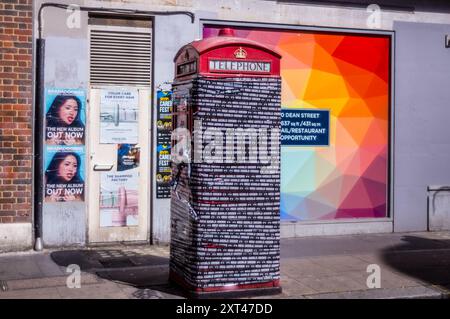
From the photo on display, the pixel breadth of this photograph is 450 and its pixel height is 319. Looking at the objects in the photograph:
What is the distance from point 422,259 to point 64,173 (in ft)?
17.7

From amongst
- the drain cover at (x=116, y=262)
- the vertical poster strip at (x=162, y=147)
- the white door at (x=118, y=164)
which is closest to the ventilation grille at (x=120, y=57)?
the white door at (x=118, y=164)

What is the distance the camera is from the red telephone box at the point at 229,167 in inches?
276

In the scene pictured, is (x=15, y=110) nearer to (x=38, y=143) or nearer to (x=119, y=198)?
(x=38, y=143)

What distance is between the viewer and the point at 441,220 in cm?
1190

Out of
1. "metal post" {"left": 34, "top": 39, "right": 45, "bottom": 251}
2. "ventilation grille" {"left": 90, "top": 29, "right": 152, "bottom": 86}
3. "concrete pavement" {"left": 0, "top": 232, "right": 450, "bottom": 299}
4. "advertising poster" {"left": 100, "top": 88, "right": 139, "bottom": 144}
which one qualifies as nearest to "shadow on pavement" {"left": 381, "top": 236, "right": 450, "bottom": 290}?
"concrete pavement" {"left": 0, "top": 232, "right": 450, "bottom": 299}

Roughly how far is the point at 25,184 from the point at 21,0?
2665 millimetres

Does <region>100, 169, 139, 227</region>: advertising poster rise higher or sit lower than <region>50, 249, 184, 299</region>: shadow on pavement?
higher

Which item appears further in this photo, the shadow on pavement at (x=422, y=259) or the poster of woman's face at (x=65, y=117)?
the poster of woman's face at (x=65, y=117)

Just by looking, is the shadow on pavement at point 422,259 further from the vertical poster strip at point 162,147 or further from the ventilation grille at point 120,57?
the ventilation grille at point 120,57

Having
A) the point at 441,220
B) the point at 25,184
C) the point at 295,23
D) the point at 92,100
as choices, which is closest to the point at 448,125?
the point at 441,220

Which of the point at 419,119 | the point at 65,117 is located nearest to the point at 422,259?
the point at 419,119

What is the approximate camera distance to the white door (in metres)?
9.98

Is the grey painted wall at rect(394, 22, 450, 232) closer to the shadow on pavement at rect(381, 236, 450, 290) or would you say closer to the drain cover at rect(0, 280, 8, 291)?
the shadow on pavement at rect(381, 236, 450, 290)
